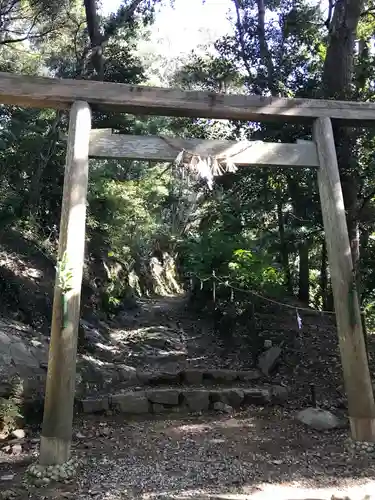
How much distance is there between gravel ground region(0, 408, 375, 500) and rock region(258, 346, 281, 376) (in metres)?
1.58

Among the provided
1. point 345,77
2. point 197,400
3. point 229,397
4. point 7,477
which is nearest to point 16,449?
point 7,477

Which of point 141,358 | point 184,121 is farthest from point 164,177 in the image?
point 141,358

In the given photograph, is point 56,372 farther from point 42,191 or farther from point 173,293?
point 173,293

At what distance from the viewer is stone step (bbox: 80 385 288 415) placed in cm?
588

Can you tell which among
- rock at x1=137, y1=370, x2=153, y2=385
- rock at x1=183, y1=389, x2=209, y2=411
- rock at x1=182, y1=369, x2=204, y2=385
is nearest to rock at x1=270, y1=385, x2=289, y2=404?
rock at x1=183, y1=389, x2=209, y2=411

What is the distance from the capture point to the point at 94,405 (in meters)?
5.77

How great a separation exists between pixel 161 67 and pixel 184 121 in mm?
13082

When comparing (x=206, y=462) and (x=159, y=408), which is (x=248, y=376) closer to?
(x=159, y=408)

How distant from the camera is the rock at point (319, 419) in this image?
5309 millimetres

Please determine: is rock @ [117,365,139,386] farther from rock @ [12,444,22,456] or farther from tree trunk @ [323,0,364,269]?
tree trunk @ [323,0,364,269]

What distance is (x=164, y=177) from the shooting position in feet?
50.5

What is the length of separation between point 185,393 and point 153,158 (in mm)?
3356

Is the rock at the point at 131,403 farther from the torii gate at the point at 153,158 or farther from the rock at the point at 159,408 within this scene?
the torii gate at the point at 153,158

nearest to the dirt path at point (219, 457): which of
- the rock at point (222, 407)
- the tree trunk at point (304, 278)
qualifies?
the rock at point (222, 407)
